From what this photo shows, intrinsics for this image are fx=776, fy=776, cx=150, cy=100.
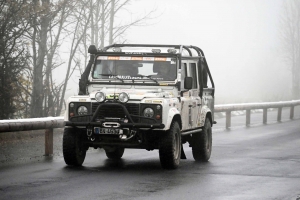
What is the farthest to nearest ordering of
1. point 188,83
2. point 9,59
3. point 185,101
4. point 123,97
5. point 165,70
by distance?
point 9,59, point 165,70, point 185,101, point 188,83, point 123,97

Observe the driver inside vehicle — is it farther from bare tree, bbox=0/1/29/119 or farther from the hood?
bare tree, bbox=0/1/29/119

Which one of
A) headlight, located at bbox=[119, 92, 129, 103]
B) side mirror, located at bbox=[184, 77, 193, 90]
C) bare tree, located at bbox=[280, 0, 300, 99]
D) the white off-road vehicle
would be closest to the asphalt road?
the white off-road vehicle

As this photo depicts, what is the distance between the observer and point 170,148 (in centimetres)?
1301

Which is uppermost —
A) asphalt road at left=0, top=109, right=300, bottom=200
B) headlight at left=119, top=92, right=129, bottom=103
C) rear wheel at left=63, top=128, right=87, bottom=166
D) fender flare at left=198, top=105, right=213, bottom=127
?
headlight at left=119, top=92, right=129, bottom=103

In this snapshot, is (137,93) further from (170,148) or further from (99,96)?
(170,148)

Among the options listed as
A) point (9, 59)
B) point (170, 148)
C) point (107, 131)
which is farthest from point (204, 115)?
point (9, 59)

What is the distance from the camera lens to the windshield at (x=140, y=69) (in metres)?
14.3

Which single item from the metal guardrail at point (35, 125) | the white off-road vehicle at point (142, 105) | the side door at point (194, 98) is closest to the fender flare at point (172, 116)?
the white off-road vehicle at point (142, 105)

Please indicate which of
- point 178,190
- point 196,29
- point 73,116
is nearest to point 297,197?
point 178,190

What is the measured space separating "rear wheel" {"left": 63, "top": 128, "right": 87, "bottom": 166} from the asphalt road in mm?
193

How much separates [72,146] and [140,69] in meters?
2.14

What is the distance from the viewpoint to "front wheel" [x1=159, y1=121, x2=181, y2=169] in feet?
42.7

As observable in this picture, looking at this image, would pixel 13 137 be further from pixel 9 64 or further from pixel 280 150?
pixel 280 150

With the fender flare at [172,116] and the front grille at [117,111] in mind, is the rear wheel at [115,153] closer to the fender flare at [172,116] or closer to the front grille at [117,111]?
the fender flare at [172,116]
